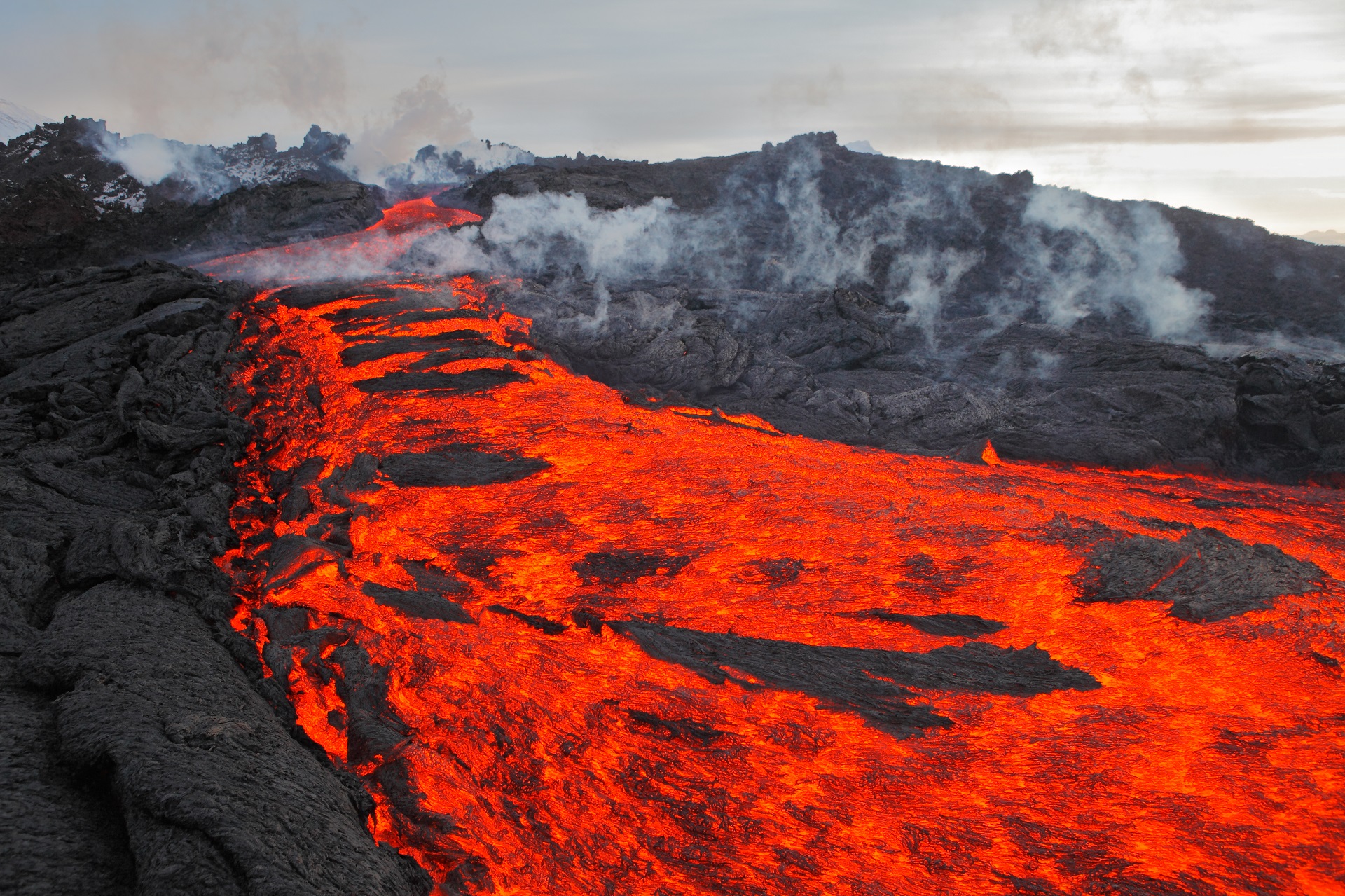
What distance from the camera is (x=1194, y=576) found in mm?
8688

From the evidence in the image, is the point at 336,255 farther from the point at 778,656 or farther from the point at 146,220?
the point at 778,656

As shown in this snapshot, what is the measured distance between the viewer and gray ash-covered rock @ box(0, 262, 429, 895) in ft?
13.9

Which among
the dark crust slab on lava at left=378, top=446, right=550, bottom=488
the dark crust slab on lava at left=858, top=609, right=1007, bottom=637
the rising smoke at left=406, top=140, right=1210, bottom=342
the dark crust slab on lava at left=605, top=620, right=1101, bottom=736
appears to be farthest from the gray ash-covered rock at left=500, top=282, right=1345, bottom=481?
the dark crust slab on lava at left=605, top=620, right=1101, bottom=736

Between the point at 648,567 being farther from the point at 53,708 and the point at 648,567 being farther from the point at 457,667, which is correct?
the point at 53,708

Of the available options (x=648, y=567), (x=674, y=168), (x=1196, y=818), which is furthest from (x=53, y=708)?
(x=674, y=168)

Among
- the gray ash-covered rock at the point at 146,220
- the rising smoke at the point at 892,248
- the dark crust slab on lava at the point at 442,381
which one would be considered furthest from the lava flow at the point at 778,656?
the gray ash-covered rock at the point at 146,220

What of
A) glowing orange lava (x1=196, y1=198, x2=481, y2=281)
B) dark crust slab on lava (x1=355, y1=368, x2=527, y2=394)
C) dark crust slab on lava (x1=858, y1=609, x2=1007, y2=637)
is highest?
glowing orange lava (x1=196, y1=198, x2=481, y2=281)

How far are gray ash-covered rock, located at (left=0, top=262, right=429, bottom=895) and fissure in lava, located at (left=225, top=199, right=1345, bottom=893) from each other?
62cm

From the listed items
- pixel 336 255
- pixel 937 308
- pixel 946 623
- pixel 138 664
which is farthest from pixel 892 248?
pixel 138 664

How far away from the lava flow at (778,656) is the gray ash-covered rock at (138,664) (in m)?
0.61

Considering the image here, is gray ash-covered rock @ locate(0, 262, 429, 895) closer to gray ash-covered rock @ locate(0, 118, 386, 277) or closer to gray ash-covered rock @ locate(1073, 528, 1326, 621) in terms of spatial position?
gray ash-covered rock @ locate(1073, 528, 1326, 621)

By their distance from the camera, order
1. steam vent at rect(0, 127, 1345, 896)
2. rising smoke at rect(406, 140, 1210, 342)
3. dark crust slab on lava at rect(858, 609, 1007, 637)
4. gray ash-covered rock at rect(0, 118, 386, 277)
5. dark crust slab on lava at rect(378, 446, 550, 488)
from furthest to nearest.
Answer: rising smoke at rect(406, 140, 1210, 342) < gray ash-covered rock at rect(0, 118, 386, 277) < dark crust slab on lava at rect(378, 446, 550, 488) < dark crust slab on lava at rect(858, 609, 1007, 637) < steam vent at rect(0, 127, 1345, 896)

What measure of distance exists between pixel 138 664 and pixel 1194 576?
35.7 feet

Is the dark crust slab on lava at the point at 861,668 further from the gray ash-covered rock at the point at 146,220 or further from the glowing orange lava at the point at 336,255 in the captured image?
the gray ash-covered rock at the point at 146,220
